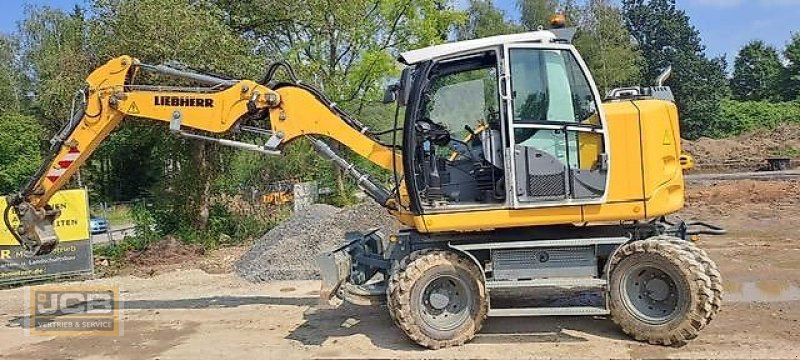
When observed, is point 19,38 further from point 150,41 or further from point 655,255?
point 655,255

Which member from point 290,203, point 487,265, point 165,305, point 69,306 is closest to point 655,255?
point 487,265

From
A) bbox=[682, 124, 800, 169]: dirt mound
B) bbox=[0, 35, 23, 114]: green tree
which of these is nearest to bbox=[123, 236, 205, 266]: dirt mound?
bbox=[682, 124, 800, 169]: dirt mound

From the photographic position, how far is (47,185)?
8727 mm

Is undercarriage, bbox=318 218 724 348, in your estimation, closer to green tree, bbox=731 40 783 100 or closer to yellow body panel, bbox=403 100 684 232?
yellow body panel, bbox=403 100 684 232

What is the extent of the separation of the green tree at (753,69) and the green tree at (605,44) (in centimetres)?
2242

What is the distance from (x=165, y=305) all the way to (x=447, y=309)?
192 inches

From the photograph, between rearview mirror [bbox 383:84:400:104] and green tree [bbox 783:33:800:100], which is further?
green tree [bbox 783:33:800:100]

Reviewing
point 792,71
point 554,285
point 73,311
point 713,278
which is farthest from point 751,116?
point 73,311

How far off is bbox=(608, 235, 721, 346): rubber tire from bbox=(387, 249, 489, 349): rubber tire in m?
1.24

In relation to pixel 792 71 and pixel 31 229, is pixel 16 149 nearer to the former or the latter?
pixel 31 229

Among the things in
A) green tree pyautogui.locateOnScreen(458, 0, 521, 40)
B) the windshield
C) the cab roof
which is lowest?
the windshield

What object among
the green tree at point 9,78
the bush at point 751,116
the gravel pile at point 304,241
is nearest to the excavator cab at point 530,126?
the gravel pile at point 304,241

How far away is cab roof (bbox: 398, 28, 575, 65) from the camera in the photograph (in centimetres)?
701

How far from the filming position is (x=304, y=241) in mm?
→ 12828
